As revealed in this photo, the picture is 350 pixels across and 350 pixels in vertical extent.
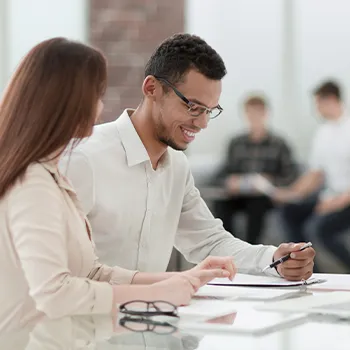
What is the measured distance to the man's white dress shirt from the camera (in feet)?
7.76

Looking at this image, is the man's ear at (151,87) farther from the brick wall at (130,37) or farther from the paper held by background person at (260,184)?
the paper held by background person at (260,184)

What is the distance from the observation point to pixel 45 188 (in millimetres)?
1757

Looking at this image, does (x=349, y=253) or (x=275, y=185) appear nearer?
(x=349, y=253)

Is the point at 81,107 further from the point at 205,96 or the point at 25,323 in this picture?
the point at 205,96

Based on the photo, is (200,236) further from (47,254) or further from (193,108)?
(47,254)

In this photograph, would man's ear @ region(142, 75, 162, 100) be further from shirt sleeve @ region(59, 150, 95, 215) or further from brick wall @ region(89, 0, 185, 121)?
brick wall @ region(89, 0, 185, 121)

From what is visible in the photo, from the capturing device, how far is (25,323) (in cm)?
179

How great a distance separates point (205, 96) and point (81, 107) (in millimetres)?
625

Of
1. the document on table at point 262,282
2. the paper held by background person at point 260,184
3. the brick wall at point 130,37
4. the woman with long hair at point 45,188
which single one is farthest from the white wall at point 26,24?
the woman with long hair at point 45,188

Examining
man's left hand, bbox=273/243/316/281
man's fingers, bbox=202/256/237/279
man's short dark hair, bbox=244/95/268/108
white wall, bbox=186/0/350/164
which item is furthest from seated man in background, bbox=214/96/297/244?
man's fingers, bbox=202/256/237/279

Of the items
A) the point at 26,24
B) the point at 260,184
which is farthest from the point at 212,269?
the point at 26,24

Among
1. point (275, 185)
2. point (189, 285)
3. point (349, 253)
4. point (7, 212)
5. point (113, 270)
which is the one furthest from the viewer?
point (275, 185)

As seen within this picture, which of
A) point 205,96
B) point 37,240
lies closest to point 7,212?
point 37,240

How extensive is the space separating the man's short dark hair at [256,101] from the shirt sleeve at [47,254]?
16.3ft
